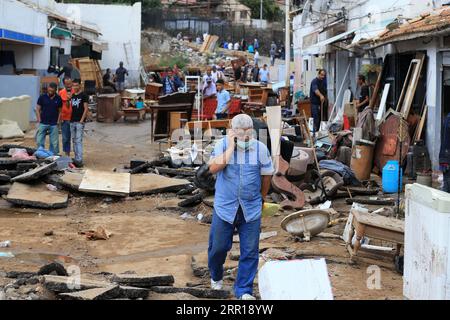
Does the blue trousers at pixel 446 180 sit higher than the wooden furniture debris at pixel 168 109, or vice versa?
the wooden furniture debris at pixel 168 109

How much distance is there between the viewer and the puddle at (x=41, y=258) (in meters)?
8.57

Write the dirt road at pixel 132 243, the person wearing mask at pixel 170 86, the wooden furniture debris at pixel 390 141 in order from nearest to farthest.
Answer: the dirt road at pixel 132 243
the wooden furniture debris at pixel 390 141
the person wearing mask at pixel 170 86

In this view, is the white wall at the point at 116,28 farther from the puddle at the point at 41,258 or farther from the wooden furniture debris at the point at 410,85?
the puddle at the point at 41,258

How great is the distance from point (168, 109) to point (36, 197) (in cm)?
659

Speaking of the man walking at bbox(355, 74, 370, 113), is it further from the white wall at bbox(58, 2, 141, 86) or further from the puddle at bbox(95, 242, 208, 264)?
the white wall at bbox(58, 2, 141, 86)

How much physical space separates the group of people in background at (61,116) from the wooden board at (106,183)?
7.42ft

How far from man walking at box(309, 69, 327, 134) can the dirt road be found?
8.50 metres

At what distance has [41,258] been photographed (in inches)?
344

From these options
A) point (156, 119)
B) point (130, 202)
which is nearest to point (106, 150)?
point (156, 119)

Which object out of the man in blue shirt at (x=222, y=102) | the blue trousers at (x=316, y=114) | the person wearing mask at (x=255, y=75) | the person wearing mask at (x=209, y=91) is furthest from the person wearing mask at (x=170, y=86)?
the person wearing mask at (x=255, y=75)

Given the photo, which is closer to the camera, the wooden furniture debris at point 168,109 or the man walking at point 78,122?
the man walking at point 78,122

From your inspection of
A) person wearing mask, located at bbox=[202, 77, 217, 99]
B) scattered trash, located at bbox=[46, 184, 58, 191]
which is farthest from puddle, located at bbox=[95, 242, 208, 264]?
person wearing mask, located at bbox=[202, 77, 217, 99]

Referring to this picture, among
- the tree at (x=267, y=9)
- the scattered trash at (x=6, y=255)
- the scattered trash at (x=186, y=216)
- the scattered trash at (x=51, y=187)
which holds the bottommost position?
the scattered trash at (x=6, y=255)
